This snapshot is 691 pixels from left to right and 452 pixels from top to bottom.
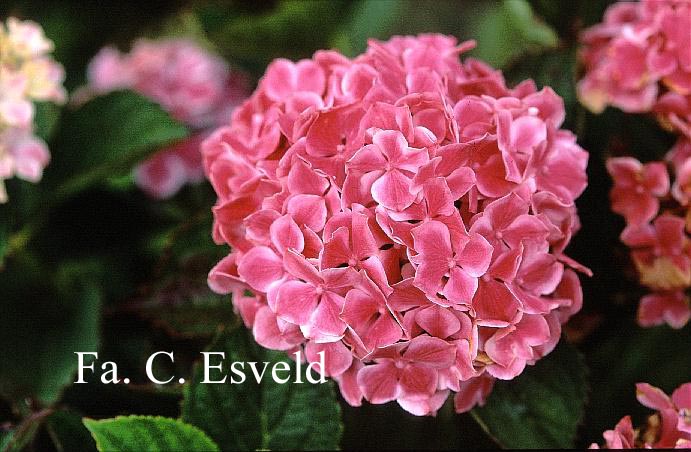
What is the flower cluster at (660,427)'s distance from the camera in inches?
18.9

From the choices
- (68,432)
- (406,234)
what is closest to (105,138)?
(68,432)

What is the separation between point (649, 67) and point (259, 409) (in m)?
0.39

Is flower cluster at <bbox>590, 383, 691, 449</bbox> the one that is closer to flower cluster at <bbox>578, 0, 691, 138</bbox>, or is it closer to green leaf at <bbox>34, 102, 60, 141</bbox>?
flower cluster at <bbox>578, 0, 691, 138</bbox>

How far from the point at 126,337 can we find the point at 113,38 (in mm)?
465

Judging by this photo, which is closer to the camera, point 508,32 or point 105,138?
point 105,138

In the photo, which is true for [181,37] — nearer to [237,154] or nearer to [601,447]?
[237,154]

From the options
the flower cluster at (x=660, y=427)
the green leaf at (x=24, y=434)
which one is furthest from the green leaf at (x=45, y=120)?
the flower cluster at (x=660, y=427)

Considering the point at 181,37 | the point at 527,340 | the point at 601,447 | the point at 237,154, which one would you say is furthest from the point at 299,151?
the point at 181,37

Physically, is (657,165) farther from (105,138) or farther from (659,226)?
(105,138)

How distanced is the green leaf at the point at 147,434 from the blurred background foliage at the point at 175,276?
0.09ft

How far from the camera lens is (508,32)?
0.97 meters

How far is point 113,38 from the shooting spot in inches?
39.5

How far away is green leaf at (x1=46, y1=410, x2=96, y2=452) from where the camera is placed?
1.79ft

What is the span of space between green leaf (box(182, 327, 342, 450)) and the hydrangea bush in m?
0.26
